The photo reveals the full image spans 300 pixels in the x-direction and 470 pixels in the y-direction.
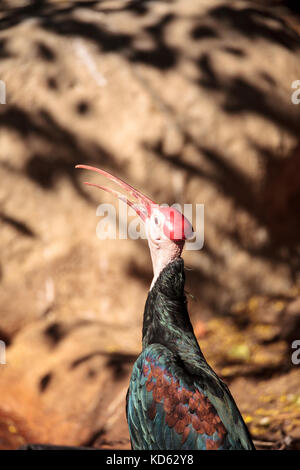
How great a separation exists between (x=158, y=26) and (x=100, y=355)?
3.60m

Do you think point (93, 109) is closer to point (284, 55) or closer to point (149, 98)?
point (149, 98)

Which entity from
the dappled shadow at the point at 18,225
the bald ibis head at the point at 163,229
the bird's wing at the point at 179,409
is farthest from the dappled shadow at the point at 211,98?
the bird's wing at the point at 179,409

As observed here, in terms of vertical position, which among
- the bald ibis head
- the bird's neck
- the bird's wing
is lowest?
the bird's wing

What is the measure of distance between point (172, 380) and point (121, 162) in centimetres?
340

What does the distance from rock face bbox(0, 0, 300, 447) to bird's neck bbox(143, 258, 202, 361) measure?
2.00 metres

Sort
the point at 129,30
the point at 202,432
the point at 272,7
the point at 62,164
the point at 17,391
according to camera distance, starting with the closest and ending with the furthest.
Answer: the point at 202,432
the point at 17,391
the point at 62,164
the point at 129,30
the point at 272,7

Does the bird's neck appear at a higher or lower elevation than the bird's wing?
higher

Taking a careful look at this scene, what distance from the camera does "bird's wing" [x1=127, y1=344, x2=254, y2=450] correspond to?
98.3 inches

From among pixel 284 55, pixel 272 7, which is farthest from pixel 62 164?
pixel 272 7

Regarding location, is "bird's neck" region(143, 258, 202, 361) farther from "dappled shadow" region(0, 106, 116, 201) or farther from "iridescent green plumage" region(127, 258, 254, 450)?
"dappled shadow" region(0, 106, 116, 201)

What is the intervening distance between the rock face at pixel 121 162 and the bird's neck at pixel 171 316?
200cm

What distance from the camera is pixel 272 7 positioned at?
7602 millimetres

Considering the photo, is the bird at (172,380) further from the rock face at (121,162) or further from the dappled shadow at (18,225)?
the dappled shadow at (18,225)

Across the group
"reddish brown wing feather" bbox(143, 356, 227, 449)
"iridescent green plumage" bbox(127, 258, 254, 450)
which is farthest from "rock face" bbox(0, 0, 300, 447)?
"reddish brown wing feather" bbox(143, 356, 227, 449)
